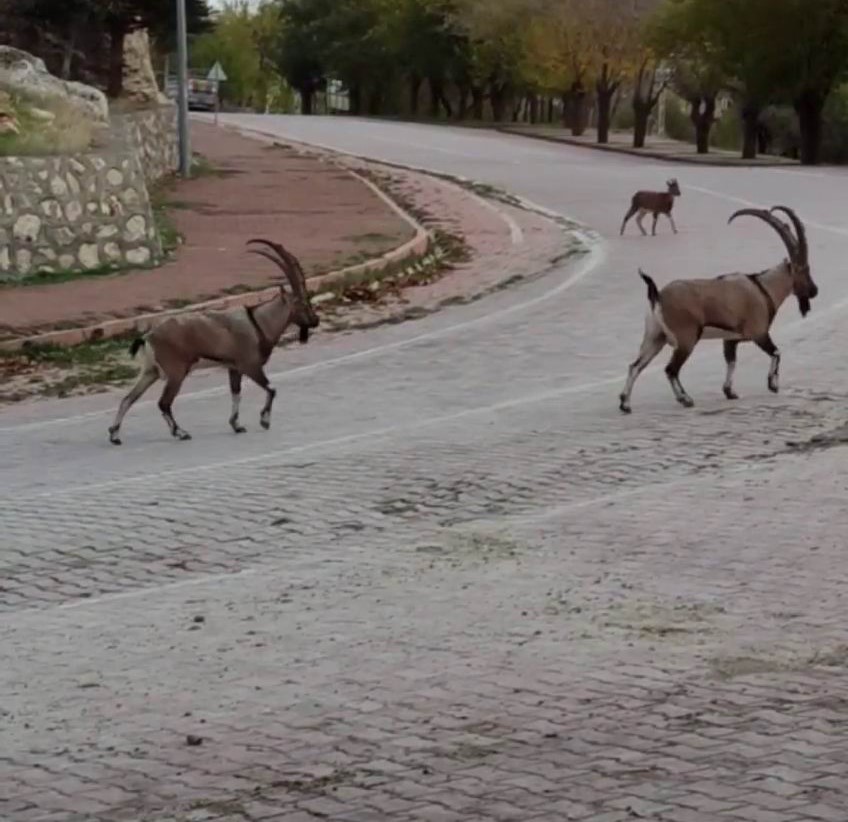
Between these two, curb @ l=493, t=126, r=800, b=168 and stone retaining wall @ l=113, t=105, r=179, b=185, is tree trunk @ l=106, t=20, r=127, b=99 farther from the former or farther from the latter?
curb @ l=493, t=126, r=800, b=168

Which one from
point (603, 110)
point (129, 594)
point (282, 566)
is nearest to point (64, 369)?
point (282, 566)

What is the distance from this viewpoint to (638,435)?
40.8 feet

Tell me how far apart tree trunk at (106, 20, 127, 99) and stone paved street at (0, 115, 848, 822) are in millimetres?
21115

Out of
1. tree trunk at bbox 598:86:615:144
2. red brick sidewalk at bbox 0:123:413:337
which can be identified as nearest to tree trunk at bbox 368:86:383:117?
tree trunk at bbox 598:86:615:144

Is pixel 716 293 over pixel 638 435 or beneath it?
over

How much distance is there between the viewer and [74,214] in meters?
22.2

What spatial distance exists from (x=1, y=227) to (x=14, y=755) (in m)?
15.6

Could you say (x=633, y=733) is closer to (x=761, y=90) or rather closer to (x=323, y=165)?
(x=323, y=165)

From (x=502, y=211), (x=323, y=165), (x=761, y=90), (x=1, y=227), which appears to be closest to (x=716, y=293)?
(x=1, y=227)

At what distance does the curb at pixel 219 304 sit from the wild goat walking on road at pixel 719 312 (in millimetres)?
5331

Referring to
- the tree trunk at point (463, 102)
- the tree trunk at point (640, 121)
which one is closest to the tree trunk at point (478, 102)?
the tree trunk at point (463, 102)

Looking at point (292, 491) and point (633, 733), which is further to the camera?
point (292, 491)

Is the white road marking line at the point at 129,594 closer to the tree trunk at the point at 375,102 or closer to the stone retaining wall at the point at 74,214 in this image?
the stone retaining wall at the point at 74,214

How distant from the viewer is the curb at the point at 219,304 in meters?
17.5
